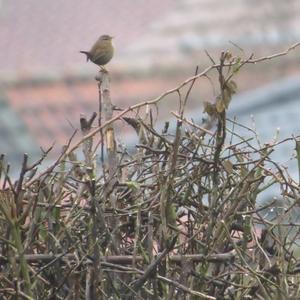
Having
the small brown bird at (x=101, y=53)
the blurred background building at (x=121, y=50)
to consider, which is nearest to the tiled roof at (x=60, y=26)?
the blurred background building at (x=121, y=50)

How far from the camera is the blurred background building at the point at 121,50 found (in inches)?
822

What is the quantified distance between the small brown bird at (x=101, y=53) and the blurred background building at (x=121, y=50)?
545 inches

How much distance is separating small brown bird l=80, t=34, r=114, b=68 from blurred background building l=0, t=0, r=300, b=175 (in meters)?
13.8

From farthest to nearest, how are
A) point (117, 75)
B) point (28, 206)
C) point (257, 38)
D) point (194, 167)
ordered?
point (257, 38) < point (117, 75) < point (194, 167) < point (28, 206)

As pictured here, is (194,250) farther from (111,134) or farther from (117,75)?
(117,75)

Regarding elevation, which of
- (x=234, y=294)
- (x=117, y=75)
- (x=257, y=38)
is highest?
(x=257, y=38)

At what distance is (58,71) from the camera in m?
23.4

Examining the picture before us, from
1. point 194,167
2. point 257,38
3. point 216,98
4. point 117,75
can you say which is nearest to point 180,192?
point 194,167

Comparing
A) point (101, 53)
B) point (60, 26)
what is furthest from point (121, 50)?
point (101, 53)

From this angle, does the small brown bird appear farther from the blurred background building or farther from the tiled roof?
the tiled roof

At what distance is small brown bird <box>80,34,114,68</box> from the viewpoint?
2.41m

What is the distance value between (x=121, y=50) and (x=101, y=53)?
26318mm

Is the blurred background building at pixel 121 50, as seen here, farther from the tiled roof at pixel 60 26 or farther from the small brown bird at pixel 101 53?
the small brown bird at pixel 101 53

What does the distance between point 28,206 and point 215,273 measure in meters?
0.33
